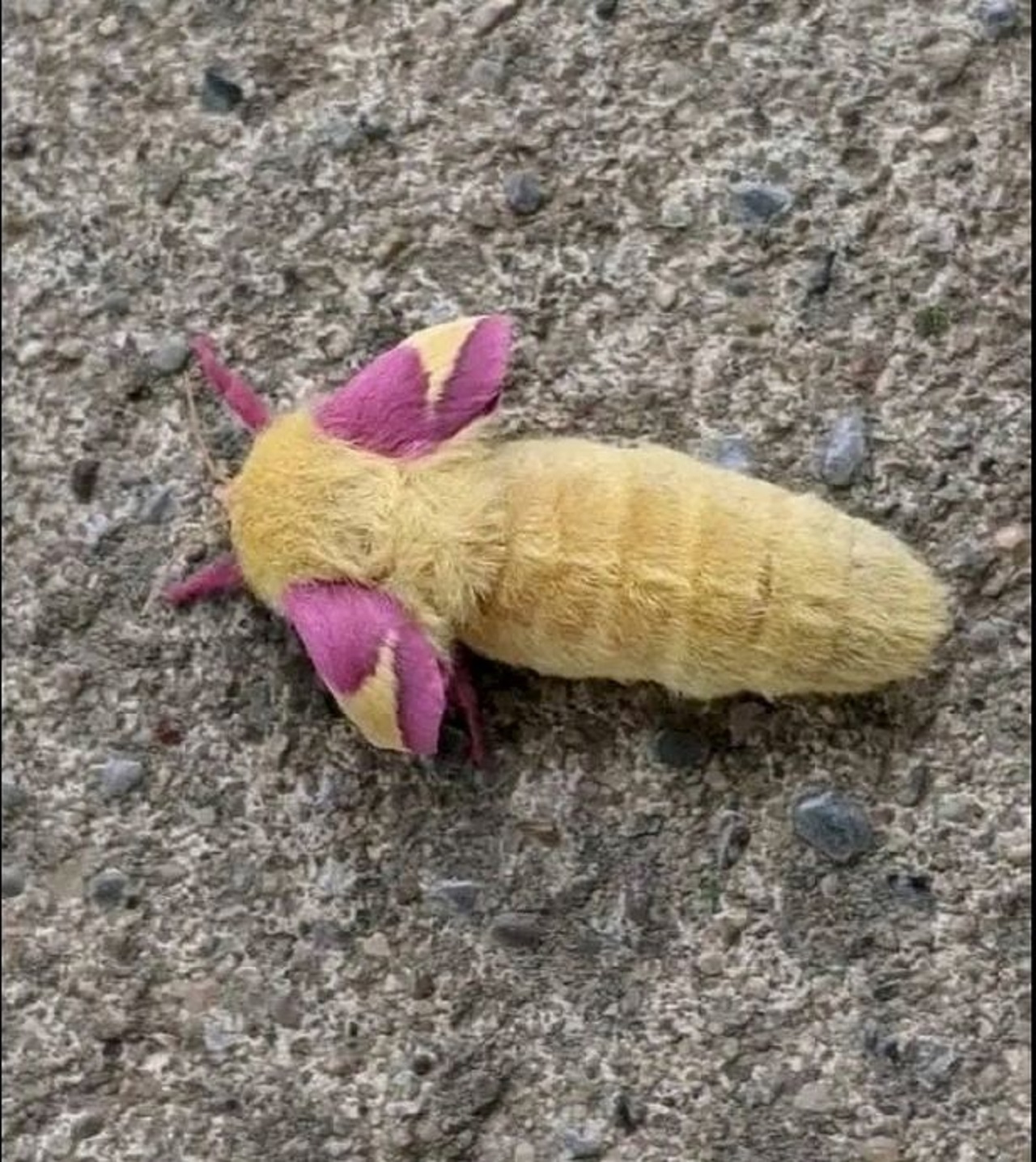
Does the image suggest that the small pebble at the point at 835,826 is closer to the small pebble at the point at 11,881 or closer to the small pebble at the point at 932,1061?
the small pebble at the point at 932,1061

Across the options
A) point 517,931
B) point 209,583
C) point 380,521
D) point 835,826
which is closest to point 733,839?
point 835,826

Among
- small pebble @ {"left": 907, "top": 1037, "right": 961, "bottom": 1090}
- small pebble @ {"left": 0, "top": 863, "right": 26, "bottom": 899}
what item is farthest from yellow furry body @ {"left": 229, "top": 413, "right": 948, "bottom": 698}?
small pebble @ {"left": 0, "top": 863, "right": 26, "bottom": 899}

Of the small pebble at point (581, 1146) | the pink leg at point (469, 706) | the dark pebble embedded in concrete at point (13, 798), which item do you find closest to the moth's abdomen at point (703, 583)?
the pink leg at point (469, 706)

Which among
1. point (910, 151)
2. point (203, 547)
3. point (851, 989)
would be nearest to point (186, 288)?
point (203, 547)

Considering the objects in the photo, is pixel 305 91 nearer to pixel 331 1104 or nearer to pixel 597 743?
pixel 597 743

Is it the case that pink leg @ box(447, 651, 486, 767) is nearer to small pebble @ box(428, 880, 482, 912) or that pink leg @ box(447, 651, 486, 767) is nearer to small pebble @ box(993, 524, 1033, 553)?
small pebble @ box(428, 880, 482, 912)

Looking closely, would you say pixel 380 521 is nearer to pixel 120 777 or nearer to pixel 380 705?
pixel 380 705
